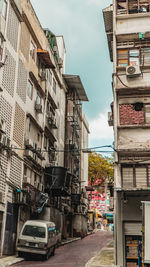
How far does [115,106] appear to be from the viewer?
18.2 meters

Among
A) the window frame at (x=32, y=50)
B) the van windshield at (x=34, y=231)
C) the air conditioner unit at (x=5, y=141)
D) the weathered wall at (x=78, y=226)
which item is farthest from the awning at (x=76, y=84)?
the van windshield at (x=34, y=231)

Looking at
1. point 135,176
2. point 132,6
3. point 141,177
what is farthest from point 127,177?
point 132,6

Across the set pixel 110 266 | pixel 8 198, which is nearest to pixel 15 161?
pixel 8 198

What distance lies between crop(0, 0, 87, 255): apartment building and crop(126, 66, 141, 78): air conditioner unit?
7763mm

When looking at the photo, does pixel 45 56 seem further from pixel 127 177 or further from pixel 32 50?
pixel 127 177

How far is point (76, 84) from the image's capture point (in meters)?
41.3

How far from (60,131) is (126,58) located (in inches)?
728

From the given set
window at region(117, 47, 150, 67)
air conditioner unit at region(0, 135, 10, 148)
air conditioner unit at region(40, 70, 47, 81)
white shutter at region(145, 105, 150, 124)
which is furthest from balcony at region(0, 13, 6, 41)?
white shutter at region(145, 105, 150, 124)

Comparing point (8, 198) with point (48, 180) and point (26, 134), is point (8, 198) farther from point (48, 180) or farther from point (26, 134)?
point (48, 180)

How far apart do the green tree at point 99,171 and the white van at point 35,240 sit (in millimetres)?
41089

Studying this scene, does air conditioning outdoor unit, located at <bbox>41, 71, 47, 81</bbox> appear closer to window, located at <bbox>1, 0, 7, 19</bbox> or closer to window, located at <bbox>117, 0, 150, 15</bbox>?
window, located at <bbox>1, 0, 7, 19</bbox>

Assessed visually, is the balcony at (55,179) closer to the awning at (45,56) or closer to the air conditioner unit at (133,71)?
the awning at (45,56)

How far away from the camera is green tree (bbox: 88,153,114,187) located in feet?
197

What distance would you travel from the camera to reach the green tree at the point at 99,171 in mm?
59906
